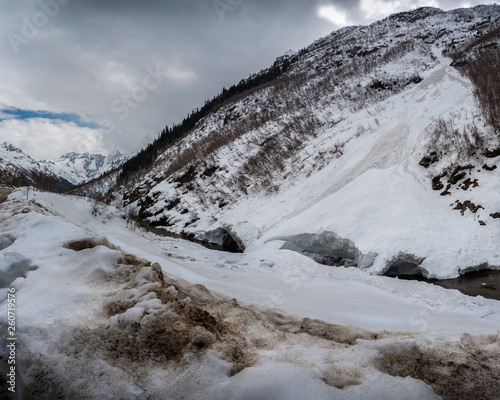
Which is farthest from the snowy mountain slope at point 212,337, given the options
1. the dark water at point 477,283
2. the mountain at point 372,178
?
the mountain at point 372,178

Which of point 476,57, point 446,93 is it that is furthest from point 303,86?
point 446,93

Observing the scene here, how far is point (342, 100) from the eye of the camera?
35.1 metres

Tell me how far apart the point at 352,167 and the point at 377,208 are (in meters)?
4.85

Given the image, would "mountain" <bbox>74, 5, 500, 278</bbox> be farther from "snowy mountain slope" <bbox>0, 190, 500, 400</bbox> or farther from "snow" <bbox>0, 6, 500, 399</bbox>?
"snowy mountain slope" <bbox>0, 190, 500, 400</bbox>

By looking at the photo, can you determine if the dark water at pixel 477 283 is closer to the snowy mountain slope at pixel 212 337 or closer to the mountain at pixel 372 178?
the mountain at pixel 372 178

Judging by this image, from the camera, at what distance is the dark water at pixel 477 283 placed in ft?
22.3

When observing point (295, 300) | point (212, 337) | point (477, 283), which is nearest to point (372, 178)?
point (477, 283)

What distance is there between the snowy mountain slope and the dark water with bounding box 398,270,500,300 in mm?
934

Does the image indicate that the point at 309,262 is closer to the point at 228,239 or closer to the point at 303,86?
the point at 228,239

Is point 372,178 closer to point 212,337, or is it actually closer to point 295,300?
point 295,300

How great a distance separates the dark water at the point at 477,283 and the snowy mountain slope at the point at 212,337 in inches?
36.8

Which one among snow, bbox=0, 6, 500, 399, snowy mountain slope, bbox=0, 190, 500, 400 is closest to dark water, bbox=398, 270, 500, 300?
snow, bbox=0, 6, 500, 399

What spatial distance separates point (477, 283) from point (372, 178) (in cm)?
631

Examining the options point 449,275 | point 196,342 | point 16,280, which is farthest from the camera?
point 449,275
